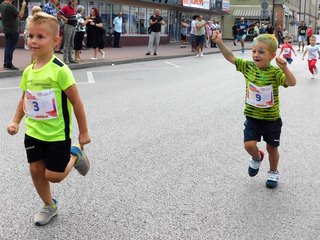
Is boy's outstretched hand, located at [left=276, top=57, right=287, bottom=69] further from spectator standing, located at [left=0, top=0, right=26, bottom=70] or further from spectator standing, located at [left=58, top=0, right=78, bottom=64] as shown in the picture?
spectator standing, located at [left=58, top=0, right=78, bottom=64]

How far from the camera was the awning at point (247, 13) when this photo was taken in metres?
54.5

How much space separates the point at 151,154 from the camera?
5.28m

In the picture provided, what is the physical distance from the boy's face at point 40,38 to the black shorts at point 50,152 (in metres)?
0.60

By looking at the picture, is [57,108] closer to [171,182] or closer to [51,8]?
[171,182]

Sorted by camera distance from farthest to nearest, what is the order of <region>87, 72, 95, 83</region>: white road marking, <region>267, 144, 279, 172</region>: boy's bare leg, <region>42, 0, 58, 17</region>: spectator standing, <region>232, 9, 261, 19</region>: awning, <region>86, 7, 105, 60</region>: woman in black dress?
<region>232, 9, 261, 19</region>: awning → <region>86, 7, 105, 60</region>: woman in black dress → <region>42, 0, 58, 17</region>: spectator standing → <region>87, 72, 95, 83</region>: white road marking → <region>267, 144, 279, 172</region>: boy's bare leg

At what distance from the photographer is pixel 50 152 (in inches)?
126

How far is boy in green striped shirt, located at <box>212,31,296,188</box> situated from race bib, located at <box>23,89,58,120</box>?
170 centimetres

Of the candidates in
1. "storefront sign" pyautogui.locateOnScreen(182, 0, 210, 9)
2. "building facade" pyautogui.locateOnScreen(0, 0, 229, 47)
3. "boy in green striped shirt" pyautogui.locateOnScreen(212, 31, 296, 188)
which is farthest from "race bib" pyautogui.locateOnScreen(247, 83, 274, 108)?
"storefront sign" pyautogui.locateOnScreen(182, 0, 210, 9)

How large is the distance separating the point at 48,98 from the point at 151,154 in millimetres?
2267

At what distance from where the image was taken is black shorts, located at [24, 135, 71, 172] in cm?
321

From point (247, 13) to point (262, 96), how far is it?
175ft

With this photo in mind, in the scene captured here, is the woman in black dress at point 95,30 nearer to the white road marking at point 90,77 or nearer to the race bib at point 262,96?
the white road marking at point 90,77

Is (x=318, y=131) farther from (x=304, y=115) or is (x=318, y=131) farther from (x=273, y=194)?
(x=273, y=194)

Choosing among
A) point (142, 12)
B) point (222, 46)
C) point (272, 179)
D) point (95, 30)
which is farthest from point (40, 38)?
point (142, 12)
